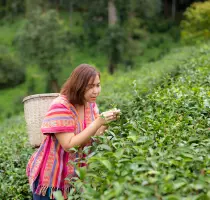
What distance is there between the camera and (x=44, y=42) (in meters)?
21.8

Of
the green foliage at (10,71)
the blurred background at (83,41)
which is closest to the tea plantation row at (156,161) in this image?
the blurred background at (83,41)

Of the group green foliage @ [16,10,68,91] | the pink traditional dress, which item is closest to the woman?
the pink traditional dress

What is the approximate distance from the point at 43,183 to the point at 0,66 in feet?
76.4

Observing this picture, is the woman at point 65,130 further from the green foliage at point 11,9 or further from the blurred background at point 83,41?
the green foliage at point 11,9

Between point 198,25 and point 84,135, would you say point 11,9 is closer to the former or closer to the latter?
point 198,25

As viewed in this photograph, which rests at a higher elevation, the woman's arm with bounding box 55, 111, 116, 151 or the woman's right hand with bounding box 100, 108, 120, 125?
the woman's right hand with bounding box 100, 108, 120, 125

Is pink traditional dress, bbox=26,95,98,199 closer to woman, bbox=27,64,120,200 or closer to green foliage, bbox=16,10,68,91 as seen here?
woman, bbox=27,64,120,200

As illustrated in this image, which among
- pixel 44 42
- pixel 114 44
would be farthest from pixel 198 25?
pixel 44 42

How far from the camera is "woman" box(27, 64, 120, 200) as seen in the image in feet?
8.63

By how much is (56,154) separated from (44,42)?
64.1 feet

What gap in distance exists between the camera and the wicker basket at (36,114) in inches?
131

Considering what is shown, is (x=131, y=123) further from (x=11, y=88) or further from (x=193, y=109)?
(x=11, y=88)

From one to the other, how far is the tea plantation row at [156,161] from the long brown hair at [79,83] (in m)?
0.30

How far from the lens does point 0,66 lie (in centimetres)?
2517
